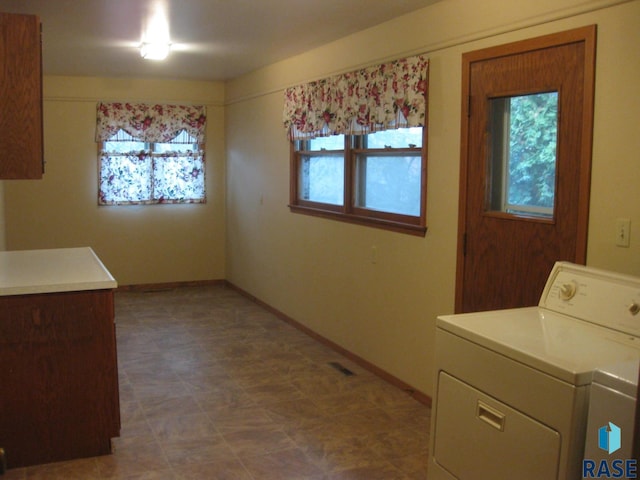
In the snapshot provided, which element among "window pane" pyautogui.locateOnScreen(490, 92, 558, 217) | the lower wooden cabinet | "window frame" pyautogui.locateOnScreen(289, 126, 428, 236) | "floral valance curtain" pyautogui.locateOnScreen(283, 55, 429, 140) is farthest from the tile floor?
"floral valance curtain" pyautogui.locateOnScreen(283, 55, 429, 140)

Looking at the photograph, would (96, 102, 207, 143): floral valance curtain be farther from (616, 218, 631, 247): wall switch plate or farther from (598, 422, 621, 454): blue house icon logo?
(598, 422, 621, 454): blue house icon logo

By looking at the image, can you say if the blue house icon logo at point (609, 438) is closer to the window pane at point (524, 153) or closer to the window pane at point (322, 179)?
the window pane at point (524, 153)

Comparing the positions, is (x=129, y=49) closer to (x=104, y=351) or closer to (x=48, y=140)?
(x=48, y=140)

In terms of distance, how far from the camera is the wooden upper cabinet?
3.08 meters

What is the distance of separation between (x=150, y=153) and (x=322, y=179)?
9.11ft

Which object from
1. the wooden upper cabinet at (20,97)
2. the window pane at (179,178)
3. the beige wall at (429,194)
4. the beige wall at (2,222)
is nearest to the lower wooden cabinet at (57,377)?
the wooden upper cabinet at (20,97)

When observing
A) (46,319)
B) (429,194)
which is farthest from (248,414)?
(429,194)

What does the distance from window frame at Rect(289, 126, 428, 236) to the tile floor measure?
1.06 meters

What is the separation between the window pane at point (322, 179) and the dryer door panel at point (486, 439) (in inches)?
113

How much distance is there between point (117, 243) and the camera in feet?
23.9

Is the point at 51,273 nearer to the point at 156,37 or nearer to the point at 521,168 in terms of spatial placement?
the point at 156,37

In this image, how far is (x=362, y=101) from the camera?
4387 mm

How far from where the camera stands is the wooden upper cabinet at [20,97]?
3.08 m

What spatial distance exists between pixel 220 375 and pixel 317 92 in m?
2.27
